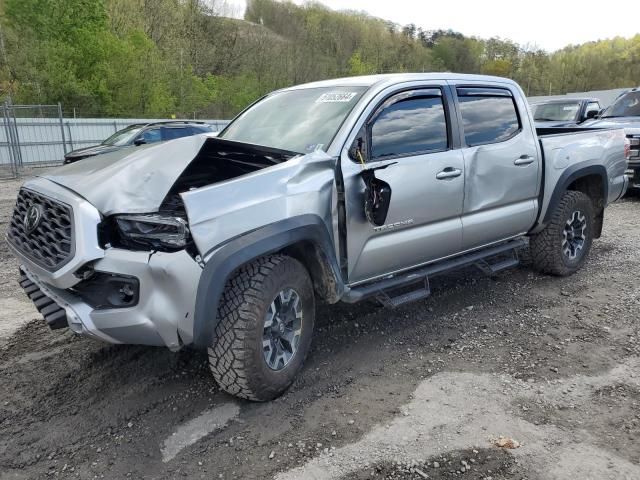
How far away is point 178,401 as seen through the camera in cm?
317

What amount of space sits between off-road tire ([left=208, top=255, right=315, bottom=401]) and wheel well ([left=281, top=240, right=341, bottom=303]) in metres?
0.20

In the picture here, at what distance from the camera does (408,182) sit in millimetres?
3660

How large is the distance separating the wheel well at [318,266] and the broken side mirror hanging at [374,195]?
17.5 inches

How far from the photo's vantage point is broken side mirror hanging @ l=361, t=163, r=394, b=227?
3.36 meters

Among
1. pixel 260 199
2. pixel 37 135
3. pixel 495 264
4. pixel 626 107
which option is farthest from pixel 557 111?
pixel 37 135

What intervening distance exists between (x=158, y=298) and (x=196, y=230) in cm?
40

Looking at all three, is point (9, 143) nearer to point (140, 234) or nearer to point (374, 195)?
point (140, 234)

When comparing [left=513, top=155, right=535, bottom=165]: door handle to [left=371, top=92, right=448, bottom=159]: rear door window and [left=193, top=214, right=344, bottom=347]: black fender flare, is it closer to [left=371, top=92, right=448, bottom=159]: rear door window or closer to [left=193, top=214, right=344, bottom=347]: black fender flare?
[left=371, top=92, right=448, bottom=159]: rear door window

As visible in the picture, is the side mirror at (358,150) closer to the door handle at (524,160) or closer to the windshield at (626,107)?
the door handle at (524,160)

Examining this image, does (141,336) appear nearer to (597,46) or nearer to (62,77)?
(62,77)

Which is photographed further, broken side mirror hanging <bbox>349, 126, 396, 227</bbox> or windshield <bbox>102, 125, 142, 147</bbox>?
windshield <bbox>102, 125, 142, 147</bbox>

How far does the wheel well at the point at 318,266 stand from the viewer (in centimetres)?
324

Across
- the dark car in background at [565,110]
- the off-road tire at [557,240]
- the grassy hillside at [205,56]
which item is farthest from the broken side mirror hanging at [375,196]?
the grassy hillside at [205,56]

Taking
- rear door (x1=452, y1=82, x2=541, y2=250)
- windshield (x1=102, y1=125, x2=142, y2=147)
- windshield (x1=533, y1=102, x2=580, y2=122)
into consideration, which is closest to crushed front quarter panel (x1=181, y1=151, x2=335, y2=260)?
rear door (x1=452, y1=82, x2=541, y2=250)
